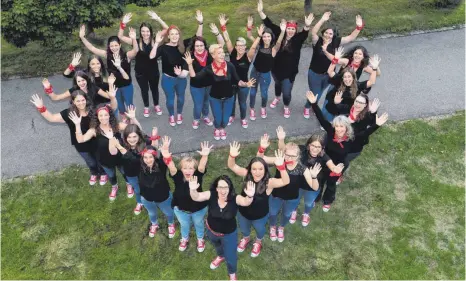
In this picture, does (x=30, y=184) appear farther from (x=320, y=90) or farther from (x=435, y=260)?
(x=435, y=260)

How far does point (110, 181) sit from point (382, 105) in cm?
607

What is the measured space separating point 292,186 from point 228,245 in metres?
1.14

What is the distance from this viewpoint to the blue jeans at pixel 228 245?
16.7ft

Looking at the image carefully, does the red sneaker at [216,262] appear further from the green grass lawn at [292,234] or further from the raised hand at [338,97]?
the raised hand at [338,97]

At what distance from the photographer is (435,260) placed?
600 cm

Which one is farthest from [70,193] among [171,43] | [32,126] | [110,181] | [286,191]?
[286,191]

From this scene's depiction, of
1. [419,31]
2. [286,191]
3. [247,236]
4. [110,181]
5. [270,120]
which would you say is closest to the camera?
[286,191]

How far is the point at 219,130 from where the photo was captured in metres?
7.89

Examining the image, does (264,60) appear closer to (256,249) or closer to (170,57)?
(170,57)

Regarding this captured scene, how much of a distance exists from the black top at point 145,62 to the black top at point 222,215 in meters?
3.40

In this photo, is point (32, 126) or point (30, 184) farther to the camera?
point (32, 126)

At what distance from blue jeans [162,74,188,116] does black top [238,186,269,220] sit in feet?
10.5

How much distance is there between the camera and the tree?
8.20 metres

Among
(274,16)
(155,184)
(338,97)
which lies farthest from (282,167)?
(274,16)
